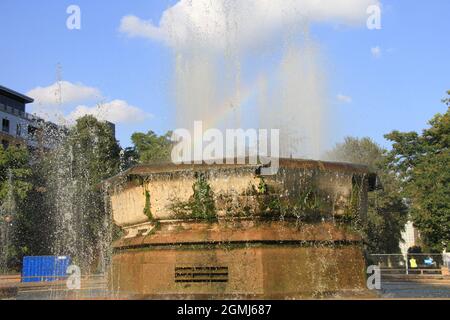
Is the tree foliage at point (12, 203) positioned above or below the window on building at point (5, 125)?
below

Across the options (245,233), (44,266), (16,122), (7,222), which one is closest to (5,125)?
(16,122)

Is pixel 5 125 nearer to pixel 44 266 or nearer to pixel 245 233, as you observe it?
pixel 44 266

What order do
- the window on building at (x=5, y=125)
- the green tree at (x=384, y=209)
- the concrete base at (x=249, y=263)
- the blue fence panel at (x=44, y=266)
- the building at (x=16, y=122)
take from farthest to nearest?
the window on building at (x=5, y=125)
the building at (x=16, y=122)
the green tree at (x=384, y=209)
the blue fence panel at (x=44, y=266)
the concrete base at (x=249, y=263)

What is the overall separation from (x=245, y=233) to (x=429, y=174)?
102 feet

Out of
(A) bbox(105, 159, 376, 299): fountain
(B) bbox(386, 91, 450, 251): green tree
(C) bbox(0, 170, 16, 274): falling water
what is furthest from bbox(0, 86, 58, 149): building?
(A) bbox(105, 159, 376, 299): fountain

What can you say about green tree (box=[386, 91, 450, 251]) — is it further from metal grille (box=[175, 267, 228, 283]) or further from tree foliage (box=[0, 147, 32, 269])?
metal grille (box=[175, 267, 228, 283])

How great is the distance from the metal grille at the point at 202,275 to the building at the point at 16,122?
182ft

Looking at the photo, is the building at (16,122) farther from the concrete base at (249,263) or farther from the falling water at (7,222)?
the concrete base at (249,263)

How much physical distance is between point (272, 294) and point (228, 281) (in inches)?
24.9

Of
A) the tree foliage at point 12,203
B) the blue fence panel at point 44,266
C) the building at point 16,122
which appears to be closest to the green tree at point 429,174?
the blue fence panel at point 44,266

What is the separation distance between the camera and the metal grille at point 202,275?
25.2ft
